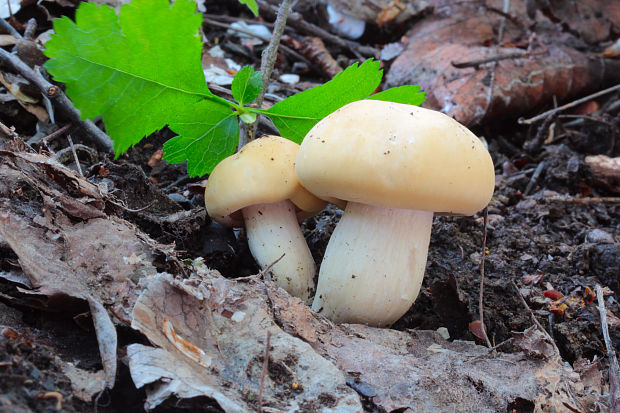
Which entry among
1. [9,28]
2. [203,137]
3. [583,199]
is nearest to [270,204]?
[203,137]

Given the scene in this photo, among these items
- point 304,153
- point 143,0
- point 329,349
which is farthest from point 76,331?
point 143,0

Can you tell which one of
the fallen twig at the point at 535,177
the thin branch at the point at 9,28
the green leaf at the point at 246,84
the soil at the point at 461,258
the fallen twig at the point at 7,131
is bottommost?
the fallen twig at the point at 535,177

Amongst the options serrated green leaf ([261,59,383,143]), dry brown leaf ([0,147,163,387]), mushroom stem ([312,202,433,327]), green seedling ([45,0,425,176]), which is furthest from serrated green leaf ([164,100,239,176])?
mushroom stem ([312,202,433,327])

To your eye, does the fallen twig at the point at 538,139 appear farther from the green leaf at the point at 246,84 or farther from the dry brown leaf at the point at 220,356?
the dry brown leaf at the point at 220,356

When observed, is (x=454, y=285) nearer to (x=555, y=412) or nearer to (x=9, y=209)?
(x=555, y=412)

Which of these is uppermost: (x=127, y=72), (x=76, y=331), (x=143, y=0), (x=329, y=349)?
(x=143, y=0)

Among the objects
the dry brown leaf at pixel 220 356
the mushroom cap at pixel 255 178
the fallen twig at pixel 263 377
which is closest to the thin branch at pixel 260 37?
the mushroom cap at pixel 255 178
